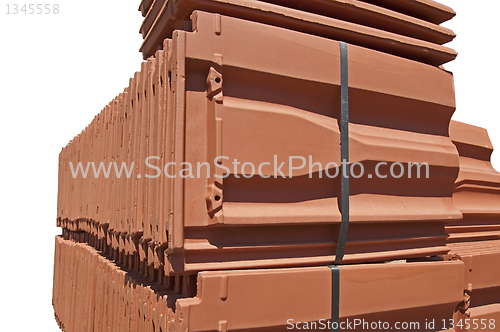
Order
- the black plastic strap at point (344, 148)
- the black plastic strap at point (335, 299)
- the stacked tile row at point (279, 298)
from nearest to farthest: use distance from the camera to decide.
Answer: the stacked tile row at point (279, 298) → the black plastic strap at point (335, 299) → the black plastic strap at point (344, 148)

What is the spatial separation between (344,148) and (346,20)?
2.97 ft

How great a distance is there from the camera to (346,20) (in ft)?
8.90

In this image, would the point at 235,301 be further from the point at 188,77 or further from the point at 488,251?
the point at 488,251

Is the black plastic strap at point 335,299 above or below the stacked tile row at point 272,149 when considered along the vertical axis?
below

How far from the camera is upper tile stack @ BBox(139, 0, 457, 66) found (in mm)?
2279

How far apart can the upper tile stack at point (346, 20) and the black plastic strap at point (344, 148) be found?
0.84ft

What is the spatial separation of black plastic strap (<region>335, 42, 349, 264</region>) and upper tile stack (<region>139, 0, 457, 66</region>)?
26 centimetres

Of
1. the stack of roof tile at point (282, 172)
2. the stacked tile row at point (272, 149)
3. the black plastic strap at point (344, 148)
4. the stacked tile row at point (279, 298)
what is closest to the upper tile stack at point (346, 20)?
the stack of roof tile at point (282, 172)

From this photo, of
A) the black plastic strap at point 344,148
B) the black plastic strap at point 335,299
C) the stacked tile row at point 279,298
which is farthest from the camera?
Result: the black plastic strap at point 344,148

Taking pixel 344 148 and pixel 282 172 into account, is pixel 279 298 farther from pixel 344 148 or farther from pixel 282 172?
pixel 344 148

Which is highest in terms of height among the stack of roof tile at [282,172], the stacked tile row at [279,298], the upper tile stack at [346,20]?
the upper tile stack at [346,20]

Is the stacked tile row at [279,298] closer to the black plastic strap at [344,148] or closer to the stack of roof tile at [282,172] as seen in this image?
the stack of roof tile at [282,172]

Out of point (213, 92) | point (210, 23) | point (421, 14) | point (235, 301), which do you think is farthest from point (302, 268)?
point (421, 14)

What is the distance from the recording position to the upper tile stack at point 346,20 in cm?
228
